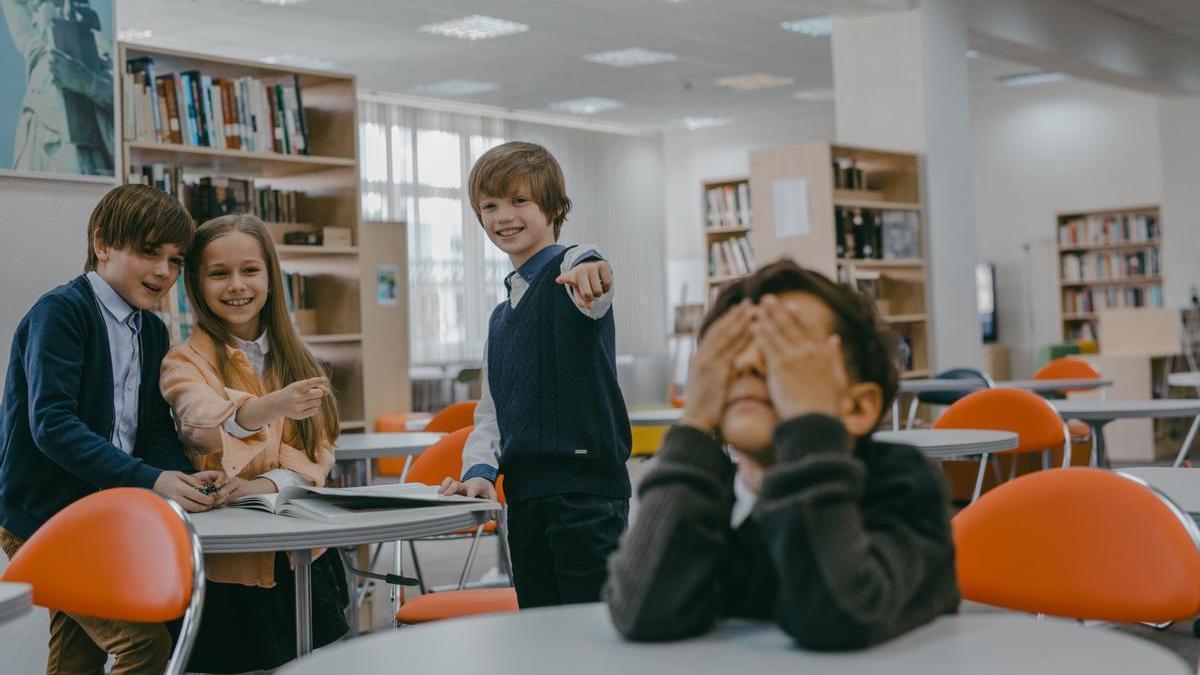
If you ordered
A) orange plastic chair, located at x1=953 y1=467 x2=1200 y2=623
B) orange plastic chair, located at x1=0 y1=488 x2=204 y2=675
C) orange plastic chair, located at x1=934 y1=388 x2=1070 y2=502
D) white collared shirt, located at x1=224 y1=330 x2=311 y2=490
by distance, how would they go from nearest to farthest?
orange plastic chair, located at x1=953 y1=467 x2=1200 y2=623
orange plastic chair, located at x1=0 y1=488 x2=204 y2=675
white collared shirt, located at x1=224 y1=330 x2=311 y2=490
orange plastic chair, located at x1=934 y1=388 x2=1070 y2=502

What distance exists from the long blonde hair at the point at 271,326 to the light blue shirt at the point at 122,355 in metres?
0.13

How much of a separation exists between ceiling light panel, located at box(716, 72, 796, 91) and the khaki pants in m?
10.1

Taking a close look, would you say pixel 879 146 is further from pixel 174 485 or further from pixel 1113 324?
pixel 174 485

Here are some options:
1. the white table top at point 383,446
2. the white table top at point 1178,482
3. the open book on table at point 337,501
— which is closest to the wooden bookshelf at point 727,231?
the white table top at point 383,446

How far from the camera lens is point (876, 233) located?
7719 mm

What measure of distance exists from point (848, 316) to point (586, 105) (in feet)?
39.1

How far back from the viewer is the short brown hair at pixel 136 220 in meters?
2.41

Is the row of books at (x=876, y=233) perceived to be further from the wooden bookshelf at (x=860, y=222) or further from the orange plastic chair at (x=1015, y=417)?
the orange plastic chair at (x=1015, y=417)

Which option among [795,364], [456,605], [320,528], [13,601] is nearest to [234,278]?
[320,528]

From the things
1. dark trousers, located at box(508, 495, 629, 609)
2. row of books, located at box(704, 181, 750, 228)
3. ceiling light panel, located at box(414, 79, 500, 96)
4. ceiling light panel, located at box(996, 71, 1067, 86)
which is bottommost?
dark trousers, located at box(508, 495, 629, 609)

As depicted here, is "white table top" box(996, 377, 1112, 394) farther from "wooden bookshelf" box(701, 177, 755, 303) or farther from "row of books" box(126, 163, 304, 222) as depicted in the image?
"row of books" box(126, 163, 304, 222)

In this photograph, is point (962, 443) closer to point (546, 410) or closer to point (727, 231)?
point (546, 410)

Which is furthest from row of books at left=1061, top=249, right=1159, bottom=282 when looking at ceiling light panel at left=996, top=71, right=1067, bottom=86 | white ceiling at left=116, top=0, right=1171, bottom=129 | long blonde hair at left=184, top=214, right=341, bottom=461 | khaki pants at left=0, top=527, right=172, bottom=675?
khaki pants at left=0, top=527, right=172, bottom=675

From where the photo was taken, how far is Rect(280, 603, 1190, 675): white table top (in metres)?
1.08
